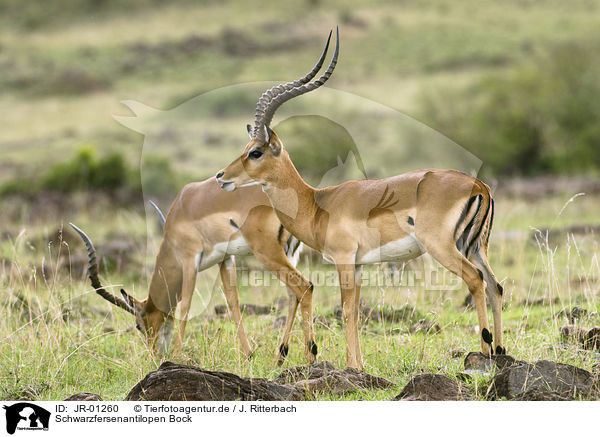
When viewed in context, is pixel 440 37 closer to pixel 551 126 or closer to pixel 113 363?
pixel 551 126

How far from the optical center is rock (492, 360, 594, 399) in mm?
5441

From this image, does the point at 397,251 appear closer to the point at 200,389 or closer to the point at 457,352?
the point at 457,352

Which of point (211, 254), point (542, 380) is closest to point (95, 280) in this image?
point (211, 254)

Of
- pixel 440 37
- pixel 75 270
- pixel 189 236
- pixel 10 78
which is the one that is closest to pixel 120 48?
A: pixel 10 78

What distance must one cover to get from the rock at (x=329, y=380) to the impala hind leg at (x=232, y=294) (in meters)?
1.04

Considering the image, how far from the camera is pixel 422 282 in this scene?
9.94 m

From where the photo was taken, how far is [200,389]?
5.54 metres

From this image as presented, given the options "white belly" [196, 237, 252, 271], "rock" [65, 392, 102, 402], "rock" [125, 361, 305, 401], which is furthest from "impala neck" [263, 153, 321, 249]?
"rock" [65, 392, 102, 402]

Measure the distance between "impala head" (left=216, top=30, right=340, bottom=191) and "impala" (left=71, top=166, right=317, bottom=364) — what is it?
0.59 m

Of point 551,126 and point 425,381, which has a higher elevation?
point 551,126

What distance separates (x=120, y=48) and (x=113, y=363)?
46.1 m

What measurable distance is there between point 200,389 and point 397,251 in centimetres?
178

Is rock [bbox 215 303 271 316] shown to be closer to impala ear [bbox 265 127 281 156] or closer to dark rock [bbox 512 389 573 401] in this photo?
impala ear [bbox 265 127 281 156]

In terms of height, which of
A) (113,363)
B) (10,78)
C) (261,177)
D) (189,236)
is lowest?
(113,363)
